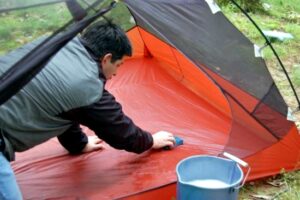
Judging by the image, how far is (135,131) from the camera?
76.4 inches

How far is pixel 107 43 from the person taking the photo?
1861 mm

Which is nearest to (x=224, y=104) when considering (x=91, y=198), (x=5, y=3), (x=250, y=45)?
(x=250, y=45)

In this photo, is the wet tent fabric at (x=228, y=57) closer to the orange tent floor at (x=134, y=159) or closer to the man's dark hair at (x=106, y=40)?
the orange tent floor at (x=134, y=159)

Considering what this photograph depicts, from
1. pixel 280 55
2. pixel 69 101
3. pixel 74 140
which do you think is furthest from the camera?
pixel 280 55

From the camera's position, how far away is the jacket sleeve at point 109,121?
5.84 feet

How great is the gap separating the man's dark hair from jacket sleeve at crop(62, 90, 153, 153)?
163 millimetres

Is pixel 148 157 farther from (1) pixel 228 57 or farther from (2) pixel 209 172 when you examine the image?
(1) pixel 228 57

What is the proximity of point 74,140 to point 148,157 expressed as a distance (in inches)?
14.1

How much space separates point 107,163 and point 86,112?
0.50 m

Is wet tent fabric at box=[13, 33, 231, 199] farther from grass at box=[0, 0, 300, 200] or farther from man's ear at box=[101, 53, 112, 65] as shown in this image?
man's ear at box=[101, 53, 112, 65]

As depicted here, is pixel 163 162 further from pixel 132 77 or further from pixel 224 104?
pixel 132 77

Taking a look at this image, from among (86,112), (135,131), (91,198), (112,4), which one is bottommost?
(91,198)

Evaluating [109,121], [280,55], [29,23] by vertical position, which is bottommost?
[280,55]

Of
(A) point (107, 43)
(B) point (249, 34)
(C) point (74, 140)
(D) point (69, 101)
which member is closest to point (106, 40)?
(A) point (107, 43)
